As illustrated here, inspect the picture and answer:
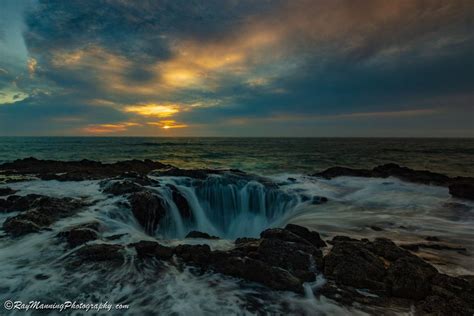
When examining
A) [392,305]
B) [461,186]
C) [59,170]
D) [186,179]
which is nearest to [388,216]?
[461,186]

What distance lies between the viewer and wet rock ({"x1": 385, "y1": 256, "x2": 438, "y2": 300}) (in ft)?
15.3

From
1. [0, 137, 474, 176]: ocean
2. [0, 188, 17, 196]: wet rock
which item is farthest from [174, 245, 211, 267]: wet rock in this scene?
[0, 137, 474, 176]: ocean

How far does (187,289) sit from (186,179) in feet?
33.5

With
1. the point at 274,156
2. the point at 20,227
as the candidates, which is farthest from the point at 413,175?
the point at 274,156

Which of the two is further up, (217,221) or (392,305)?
(392,305)

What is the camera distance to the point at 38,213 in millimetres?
8195

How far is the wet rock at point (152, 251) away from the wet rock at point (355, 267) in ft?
11.1

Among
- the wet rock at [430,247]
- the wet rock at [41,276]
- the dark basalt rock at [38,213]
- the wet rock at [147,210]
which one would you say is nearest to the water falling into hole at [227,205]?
the wet rock at [147,210]

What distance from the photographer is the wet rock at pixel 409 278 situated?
467cm

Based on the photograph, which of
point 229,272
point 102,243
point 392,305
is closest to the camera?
point 392,305

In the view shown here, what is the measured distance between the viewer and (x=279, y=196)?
1397cm

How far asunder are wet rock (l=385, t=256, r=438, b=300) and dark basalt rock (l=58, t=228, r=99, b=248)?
21.8 ft

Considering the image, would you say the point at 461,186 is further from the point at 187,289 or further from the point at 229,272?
the point at 187,289

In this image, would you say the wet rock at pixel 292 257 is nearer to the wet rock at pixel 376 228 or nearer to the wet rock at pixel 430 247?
the wet rock at pixel 430 247
